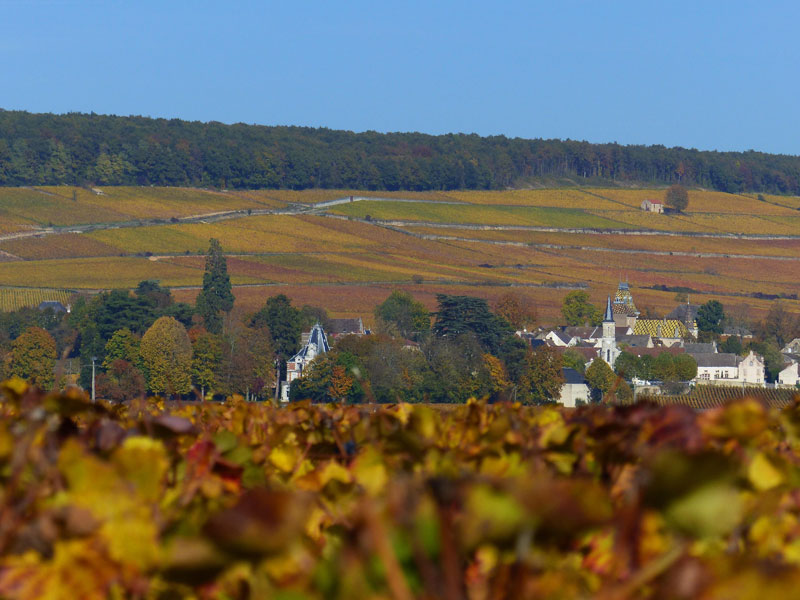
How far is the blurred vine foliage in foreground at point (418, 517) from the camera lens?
178 cm

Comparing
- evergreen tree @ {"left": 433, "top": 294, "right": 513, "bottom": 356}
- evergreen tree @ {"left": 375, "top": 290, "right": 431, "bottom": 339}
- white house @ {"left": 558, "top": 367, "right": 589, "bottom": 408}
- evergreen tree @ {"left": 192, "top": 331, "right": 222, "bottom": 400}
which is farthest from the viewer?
evergreen tree @ {"left": 375, "top": 290, "right": 431, "bottom": 339}

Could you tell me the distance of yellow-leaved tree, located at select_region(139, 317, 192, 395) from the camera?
95363 mm

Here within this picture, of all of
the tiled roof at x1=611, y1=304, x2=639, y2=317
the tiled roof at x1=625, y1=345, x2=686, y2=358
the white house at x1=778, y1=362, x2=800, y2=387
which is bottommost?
the white house at x1=778, y1=362, x2=800, y2=387

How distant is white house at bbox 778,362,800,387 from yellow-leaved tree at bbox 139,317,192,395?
63.6 m

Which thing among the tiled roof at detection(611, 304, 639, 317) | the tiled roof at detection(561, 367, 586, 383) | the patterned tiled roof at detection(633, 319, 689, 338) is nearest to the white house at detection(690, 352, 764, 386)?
the patterned tiled roof at detection(633, 319, 689, 338)

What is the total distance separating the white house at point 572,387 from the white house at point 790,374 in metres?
27.0

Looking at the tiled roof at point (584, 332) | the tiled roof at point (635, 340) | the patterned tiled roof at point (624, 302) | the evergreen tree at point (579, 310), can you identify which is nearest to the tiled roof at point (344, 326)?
the tiled roof at point (584, 332)

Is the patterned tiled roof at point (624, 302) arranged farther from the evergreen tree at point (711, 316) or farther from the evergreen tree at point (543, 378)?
the evergreen tree at point (543, 378)

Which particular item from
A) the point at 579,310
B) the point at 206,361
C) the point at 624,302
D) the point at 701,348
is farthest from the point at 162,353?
the point at 624,302

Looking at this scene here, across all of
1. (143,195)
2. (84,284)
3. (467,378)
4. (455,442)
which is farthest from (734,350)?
(455,442)

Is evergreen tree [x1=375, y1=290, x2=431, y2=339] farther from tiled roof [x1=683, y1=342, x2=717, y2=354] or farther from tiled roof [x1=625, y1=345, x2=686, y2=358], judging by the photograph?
tiled roof [x1=683, y1=342, x2=717, y2=354]

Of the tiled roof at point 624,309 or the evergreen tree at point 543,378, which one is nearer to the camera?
the evergreen tree at point 543,378

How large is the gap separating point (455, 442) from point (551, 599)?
92.4 inches

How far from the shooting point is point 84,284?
13425 centimetres
